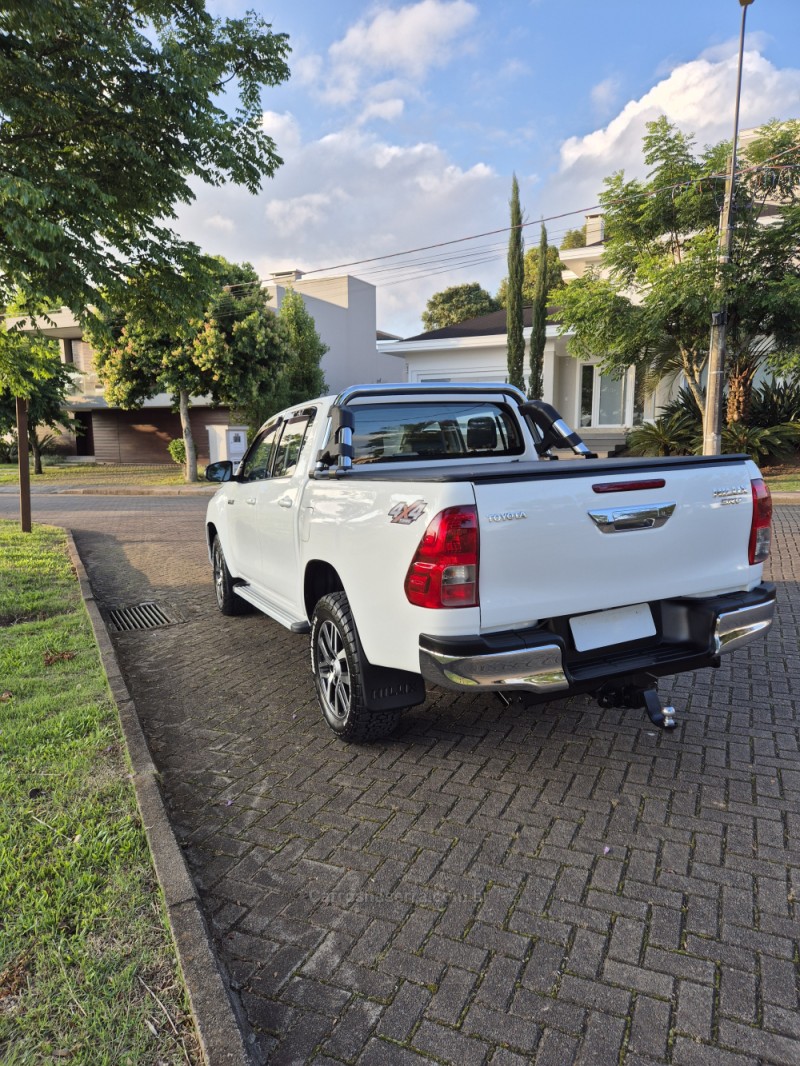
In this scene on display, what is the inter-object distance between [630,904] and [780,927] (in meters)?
0.49

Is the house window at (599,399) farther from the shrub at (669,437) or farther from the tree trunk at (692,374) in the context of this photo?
the tree trunk at (692,374)

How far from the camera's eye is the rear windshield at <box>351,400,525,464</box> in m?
4.37

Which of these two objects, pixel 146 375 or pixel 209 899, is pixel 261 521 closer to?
pixel 209 899

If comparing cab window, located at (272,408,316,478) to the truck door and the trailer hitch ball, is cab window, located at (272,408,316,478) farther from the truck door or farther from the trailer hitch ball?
the trailer hitch ball

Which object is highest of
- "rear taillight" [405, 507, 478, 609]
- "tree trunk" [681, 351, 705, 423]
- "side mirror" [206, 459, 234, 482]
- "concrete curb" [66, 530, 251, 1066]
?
"tree trunk" [681, 351, 705, 423]

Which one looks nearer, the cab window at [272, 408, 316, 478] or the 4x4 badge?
the 4x4 badge

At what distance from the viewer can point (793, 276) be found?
14023 millimetres

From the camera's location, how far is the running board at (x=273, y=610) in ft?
13.8

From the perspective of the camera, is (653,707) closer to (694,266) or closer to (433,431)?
(433,431)

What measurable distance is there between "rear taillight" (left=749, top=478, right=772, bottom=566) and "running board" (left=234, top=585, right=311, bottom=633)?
8.28 ft

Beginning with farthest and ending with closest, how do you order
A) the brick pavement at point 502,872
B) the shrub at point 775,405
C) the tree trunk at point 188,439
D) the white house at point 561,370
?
the tree trunk at point 188,439 → the white house at point 561,370 → the shrub at point 775,405 → the brick pavement at point 502,872

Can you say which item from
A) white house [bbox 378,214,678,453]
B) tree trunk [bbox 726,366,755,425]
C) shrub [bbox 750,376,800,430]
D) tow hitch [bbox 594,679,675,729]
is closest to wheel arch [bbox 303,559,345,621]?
tow hitch [bbox 594,679,675,729]

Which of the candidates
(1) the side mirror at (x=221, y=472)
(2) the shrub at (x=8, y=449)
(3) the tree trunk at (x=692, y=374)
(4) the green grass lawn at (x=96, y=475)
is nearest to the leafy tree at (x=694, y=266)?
(3) the tree trunk at (x=692, y=374)

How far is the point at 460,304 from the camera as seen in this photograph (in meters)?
48.6
